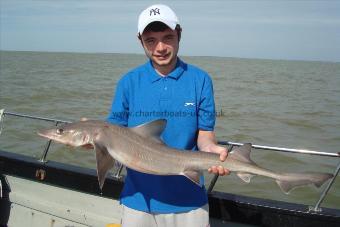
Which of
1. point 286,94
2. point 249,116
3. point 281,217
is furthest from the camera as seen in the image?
point 286,94

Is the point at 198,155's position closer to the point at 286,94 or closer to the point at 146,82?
the point at 146,82

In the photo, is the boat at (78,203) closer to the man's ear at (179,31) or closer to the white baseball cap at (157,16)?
the man's ear at (179,31)

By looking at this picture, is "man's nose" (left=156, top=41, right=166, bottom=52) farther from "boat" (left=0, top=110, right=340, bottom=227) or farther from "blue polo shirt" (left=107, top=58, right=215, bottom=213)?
"boat" (left=0, top=110, right=340, bottom=227)

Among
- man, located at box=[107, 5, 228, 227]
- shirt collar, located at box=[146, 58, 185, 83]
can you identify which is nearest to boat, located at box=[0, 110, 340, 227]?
man, located at box=[107, 5, 228, 227]

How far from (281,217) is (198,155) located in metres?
1.38

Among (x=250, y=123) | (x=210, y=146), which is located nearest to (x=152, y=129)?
(x=210, y=146)

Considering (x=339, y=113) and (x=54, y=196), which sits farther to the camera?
(x=339, y=113)

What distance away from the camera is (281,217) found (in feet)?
12.4

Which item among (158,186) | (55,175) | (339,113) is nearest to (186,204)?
(158,186)

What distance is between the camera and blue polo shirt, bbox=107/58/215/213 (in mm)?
3037

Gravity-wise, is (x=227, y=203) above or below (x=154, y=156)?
below

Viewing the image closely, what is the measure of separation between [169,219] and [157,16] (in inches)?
60.8

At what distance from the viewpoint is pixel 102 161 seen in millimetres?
2951

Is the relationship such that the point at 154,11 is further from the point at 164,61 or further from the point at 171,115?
the point at 171,115
